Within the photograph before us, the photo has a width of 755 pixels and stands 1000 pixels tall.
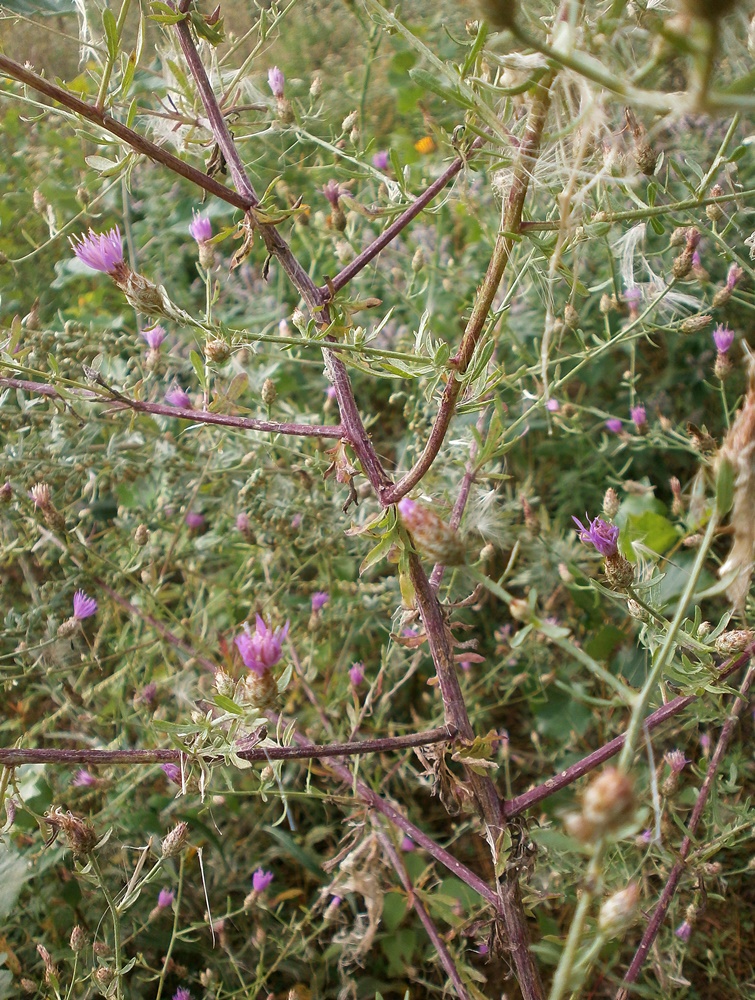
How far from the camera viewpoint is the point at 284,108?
80cm

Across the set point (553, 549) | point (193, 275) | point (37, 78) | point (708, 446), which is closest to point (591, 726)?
point (553, 549)

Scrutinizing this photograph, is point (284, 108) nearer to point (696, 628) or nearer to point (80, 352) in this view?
point (80, 352)

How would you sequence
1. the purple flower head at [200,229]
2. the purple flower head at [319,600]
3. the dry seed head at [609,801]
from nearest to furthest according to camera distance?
the dry seed head at [609,801]
the purple flower head at [200,229]
the purple flower head at [319,600]

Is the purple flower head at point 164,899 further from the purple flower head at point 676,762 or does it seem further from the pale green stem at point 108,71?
the pale green stem at point 108,71

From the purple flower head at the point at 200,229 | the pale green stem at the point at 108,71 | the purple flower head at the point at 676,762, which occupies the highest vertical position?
the pale green stem at the point at 108,71

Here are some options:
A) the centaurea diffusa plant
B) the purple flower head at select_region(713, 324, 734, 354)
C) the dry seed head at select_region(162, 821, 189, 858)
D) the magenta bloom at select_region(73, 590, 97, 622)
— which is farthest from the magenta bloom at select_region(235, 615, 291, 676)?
the purple flower head at select_region(713, 324, 734, 354)

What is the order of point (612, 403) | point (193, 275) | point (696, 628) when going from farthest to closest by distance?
point (193, 275)
point (612, 403)
point (696, 628)

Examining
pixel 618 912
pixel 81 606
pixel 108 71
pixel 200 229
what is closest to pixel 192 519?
pixel 81 606

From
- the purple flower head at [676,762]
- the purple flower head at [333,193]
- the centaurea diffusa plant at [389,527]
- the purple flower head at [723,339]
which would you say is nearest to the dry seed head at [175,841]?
the centaurea diffusa plant at [389,527]

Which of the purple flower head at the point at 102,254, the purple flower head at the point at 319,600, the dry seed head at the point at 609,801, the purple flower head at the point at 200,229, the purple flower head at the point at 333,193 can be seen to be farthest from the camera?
the purple flower head at the point at 319,600

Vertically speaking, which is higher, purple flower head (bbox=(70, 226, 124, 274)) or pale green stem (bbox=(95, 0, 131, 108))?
pale green stem (bbox=(95, 0, 131, 108))

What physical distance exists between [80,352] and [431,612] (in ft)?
1.94

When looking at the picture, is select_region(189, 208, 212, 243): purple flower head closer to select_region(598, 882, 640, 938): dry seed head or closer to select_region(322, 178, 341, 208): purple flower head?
select_region(322, 178, 341, 208): purple flower head

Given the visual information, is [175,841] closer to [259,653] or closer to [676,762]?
[259,653]
